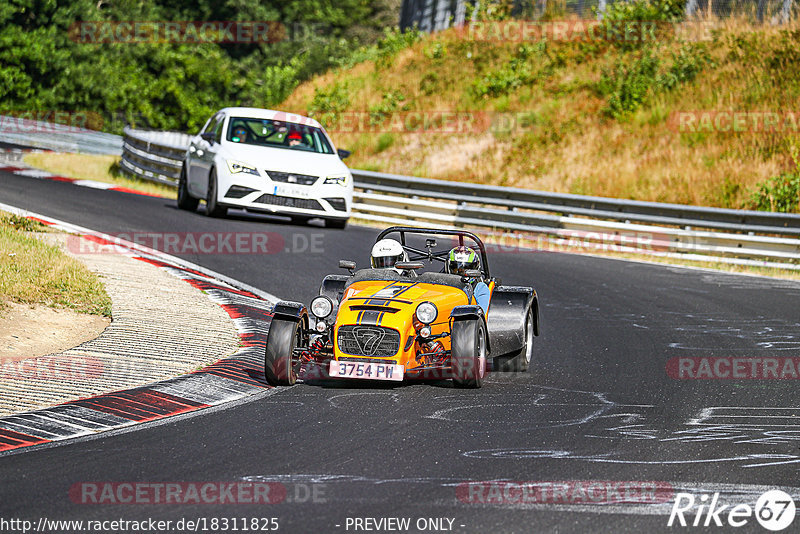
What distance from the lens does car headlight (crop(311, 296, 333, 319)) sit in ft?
29.8

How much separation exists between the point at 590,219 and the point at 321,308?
12474 mm

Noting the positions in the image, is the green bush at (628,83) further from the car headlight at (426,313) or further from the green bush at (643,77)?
the car headlight at (426,313)

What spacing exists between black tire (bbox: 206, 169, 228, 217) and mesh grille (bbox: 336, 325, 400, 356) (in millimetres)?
9284

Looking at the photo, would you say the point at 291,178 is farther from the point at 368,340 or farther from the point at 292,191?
the point at 368,340

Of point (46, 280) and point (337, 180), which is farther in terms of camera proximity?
point (337, 180)

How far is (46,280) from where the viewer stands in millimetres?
11164

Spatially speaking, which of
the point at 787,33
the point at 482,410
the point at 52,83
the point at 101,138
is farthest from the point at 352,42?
the point at 482,410

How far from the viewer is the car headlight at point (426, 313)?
344 inches

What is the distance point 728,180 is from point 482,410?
16.9m

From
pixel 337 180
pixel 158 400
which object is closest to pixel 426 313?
pixel 158 400

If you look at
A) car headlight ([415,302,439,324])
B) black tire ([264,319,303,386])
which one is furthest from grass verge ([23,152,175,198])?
car headlight ([415,302,439,324])

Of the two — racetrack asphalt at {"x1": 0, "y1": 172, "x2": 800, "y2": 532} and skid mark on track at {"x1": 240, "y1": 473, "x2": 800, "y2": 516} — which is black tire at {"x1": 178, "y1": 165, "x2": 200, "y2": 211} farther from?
skid mark on track at {"x1": 240, "y1": 473, "x2": 800, "y2": 516}

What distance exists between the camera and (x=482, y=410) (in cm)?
812

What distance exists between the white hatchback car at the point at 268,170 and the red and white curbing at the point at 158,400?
557cm
